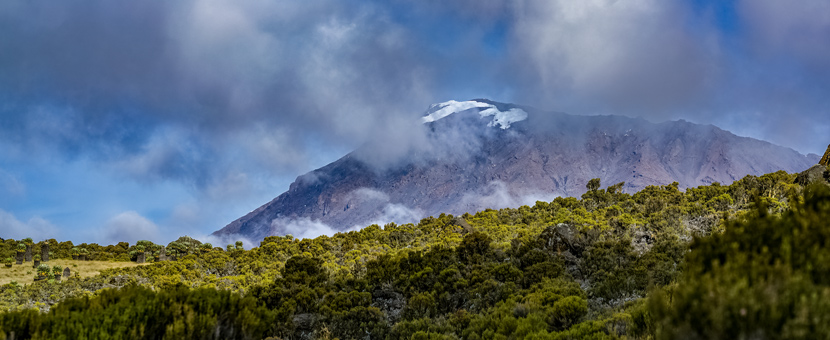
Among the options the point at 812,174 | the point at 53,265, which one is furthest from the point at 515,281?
the point at 53,265

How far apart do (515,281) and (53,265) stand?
28823 mm

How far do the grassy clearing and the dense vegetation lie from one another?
82.7 inches

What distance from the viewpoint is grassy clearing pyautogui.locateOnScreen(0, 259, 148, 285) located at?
82.5ft

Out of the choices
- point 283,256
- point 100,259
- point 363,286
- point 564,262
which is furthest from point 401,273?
point 100,259

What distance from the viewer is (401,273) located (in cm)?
1752

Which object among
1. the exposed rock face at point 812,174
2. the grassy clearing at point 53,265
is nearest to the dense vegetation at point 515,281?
the exposed rock face at point 812,174

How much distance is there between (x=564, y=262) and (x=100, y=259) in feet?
107

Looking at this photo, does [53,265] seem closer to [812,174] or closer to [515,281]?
[515,281]

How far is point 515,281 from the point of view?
1519 cm

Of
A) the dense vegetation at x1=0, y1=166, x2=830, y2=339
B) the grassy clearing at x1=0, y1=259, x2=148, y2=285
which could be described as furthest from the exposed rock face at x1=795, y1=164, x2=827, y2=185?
the grassy clearing at x1=0, y1=259, x2=148, y2=285

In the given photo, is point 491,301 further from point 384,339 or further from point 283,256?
point 283,256

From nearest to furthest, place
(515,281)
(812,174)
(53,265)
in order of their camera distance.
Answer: (515,281) < (812,174) < (53,265)

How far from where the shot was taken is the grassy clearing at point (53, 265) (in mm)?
25156

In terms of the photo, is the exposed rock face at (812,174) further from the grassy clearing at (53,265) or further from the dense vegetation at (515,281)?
the grassy clearing at (53,265)
